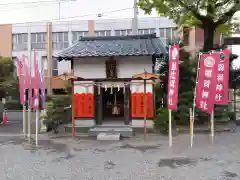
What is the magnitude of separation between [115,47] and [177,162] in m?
8.83

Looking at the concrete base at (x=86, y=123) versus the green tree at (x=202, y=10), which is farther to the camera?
the concrete base at (x=86, y=123)

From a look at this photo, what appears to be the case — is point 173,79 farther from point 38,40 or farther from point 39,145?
point 38,40

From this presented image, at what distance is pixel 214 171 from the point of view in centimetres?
→ 759

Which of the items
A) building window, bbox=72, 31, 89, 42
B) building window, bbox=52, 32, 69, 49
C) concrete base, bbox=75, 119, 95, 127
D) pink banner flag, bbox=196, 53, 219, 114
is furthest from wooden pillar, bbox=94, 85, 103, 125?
building window, bbox=52, 32, 69, 49

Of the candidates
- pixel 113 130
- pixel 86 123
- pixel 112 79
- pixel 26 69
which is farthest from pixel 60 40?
pixel 113 130

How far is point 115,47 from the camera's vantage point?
50.8ft

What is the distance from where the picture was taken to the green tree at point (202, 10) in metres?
13.6

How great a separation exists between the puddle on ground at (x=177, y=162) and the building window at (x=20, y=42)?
2911cm

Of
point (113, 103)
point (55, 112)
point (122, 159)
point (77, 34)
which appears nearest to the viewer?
point (122, 159)

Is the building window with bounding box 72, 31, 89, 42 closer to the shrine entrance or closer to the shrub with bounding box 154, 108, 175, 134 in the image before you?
the shrine entrance

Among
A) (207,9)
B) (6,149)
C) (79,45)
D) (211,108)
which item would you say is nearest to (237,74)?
(207,9)

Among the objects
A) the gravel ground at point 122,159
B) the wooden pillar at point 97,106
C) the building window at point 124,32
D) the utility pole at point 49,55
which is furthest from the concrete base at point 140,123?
the utility pole at point 49,55

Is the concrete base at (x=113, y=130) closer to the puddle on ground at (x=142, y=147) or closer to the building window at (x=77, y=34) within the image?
the puddle on ground at (x=142, y=147)

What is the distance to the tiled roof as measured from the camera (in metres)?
14.1
